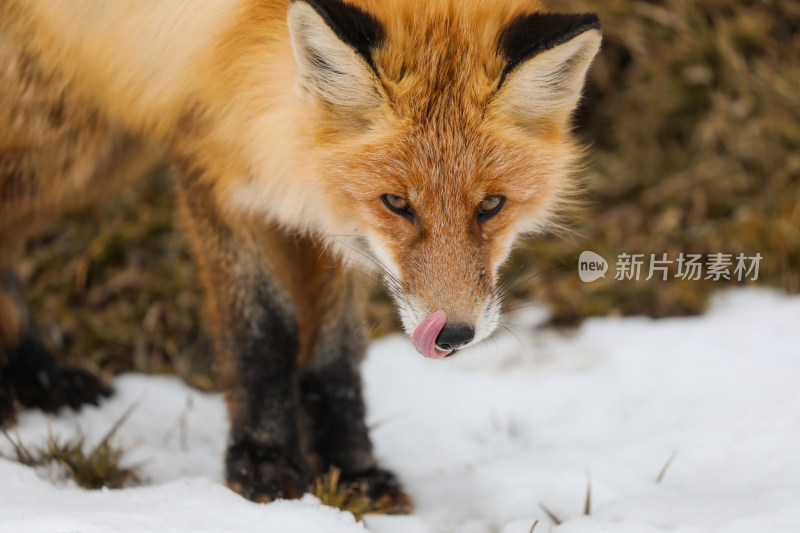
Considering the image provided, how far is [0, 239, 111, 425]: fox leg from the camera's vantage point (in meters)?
3.58

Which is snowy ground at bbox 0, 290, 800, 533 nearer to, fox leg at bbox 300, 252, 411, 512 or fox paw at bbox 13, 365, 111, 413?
fox paw at bbox 13, 365, 111, 413

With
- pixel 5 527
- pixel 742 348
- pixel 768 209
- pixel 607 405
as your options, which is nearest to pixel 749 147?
pixel 768 209

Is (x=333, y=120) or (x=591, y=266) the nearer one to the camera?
(x=333, y=120)

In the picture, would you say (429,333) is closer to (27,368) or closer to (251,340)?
(251,340)

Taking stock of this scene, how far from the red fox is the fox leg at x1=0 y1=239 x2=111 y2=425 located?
0.09 meters

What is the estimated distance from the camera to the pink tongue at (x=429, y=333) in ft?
7.89

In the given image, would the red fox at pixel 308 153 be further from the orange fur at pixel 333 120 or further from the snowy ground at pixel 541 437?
the snowy ground at pixel 541 437

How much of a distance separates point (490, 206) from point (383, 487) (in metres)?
1.32

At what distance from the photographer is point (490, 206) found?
258 cm

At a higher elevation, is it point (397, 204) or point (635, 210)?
point (397, 204)

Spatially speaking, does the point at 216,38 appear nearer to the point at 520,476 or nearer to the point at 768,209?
the point at 520,476

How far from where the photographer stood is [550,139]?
2.72m

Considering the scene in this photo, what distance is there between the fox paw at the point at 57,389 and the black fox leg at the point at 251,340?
3.39 feet

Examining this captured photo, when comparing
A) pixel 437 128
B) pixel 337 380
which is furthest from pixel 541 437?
pixel 437 128
